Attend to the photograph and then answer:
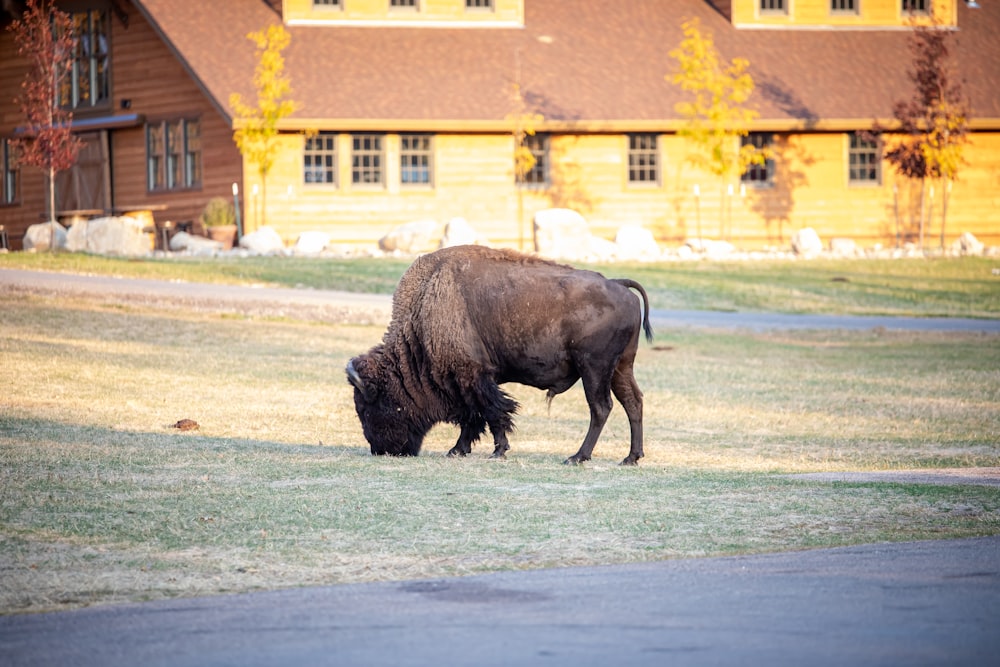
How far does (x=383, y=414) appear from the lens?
450 inches

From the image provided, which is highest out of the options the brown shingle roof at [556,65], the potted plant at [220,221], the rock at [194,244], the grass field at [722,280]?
the brown shingle roof at [556,65]

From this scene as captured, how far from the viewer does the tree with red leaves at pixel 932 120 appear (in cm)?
3641

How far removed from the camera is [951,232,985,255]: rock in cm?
3744

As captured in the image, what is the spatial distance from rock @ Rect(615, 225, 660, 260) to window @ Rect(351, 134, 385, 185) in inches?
250

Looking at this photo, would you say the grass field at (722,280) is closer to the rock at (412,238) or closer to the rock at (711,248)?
the rock at (711,248)

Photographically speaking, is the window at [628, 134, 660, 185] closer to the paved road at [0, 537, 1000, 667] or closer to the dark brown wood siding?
the dark brown wood siding

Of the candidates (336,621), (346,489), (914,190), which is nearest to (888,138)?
(914,190)

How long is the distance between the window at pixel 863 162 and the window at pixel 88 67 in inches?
818

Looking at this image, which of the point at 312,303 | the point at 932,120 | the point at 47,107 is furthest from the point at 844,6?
the point at 312,303

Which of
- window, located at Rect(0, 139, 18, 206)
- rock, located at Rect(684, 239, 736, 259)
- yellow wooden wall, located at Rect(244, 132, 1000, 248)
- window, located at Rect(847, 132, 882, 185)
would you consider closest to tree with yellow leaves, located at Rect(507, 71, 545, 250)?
yellow wooden wall, located at Rect(244, 132, 1000, 248)

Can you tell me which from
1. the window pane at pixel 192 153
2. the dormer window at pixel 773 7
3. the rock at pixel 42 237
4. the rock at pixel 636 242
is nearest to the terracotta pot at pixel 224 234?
the window pane at pixel 192 153

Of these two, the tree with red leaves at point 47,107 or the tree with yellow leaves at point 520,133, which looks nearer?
the tree with red leaves at point 47,107

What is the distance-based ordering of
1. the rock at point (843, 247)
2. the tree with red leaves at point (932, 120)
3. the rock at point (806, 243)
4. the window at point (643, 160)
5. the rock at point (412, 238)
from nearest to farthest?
the rock at point (412, 238)
the rock at point (843, 247)
the rock at point (806, 243)
the tree with red leaves at point (932, 120)
the window at point (643, 160)

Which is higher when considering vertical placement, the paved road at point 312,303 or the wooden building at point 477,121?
the wooden building at point 477,121
